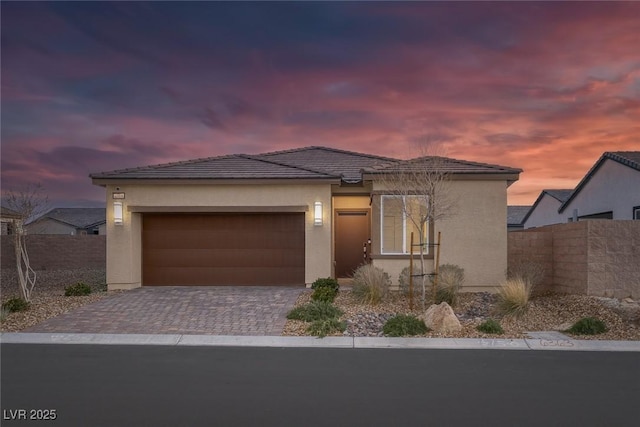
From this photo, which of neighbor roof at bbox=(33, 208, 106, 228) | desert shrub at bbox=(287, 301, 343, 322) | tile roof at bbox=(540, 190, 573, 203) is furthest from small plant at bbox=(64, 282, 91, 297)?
neighbor roof at bbox=(33, 208, 106, 228)

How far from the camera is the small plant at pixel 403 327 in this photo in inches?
427

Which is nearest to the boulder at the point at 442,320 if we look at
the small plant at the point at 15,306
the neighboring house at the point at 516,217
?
the small plant at the point at 15,306

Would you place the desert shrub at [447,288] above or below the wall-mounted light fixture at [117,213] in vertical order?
below

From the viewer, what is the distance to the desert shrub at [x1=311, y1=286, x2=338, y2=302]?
13.8 m

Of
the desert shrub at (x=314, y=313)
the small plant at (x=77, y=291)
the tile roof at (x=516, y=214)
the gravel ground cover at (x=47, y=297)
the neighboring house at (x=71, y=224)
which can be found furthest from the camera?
the tile roof at (x=516, y=214)

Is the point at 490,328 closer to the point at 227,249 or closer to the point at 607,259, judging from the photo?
the point at 607,259

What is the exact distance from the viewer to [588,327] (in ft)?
35.9

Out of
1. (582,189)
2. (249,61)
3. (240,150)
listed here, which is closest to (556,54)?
(249,61)

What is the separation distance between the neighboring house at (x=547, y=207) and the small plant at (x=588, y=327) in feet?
71.0

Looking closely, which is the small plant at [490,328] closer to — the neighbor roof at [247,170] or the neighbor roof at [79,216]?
the neighbor roof at [247,170]

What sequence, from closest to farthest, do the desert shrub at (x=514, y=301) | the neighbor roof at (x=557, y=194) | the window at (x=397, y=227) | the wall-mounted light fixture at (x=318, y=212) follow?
the desert shrub at (x=514, y=301), the window at (x=397, y=227), the wall-mounted light fixture at (x=318, y=212), the neighbor roof at (x=557, y=194)

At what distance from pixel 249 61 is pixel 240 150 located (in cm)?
615

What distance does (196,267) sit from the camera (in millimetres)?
17219

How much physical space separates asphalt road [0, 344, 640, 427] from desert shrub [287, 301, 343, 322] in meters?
2.08
